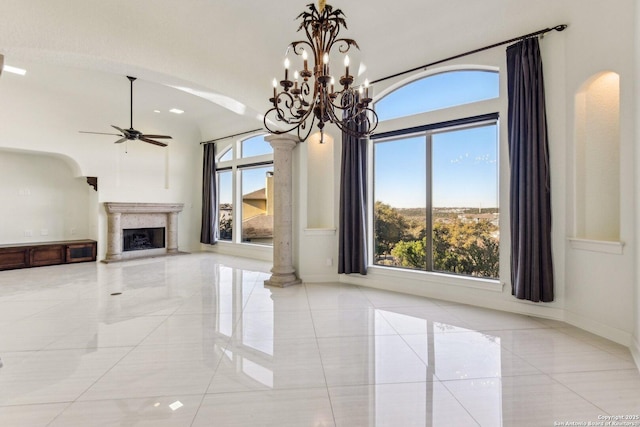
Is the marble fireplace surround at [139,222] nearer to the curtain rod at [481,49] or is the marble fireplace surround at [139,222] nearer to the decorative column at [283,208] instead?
the decorative column at [283,208]

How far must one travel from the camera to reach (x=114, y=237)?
7.21 metres

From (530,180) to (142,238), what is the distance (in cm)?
871

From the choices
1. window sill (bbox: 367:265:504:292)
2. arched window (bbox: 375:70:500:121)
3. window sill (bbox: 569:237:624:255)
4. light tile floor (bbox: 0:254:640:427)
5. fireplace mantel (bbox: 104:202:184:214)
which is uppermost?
arched window (bbox: 375:70:500:121)

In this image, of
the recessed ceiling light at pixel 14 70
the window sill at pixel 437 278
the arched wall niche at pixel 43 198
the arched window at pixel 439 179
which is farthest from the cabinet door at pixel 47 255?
the arched window at pixel 439 179

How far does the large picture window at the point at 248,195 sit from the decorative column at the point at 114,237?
2592mm

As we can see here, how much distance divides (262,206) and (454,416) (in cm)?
698

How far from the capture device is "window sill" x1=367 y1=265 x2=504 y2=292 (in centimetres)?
379

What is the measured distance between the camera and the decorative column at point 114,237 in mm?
7172

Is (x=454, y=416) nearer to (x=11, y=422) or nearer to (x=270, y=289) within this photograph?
(x=11, y=422)

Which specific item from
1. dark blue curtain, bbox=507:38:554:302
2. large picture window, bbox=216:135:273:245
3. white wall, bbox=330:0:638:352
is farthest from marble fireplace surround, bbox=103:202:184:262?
dark blue curtain, bbox=507:38:554:302

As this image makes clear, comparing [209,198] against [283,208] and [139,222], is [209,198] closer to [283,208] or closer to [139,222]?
[139,222]

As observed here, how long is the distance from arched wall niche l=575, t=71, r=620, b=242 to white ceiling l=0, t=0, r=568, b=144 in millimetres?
947

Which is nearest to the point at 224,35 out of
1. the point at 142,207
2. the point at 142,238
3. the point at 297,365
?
the point at 297,365

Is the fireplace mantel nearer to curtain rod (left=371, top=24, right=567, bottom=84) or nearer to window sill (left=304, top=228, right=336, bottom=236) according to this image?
window sill (left=304, top=228, right=336, bottom=236)
